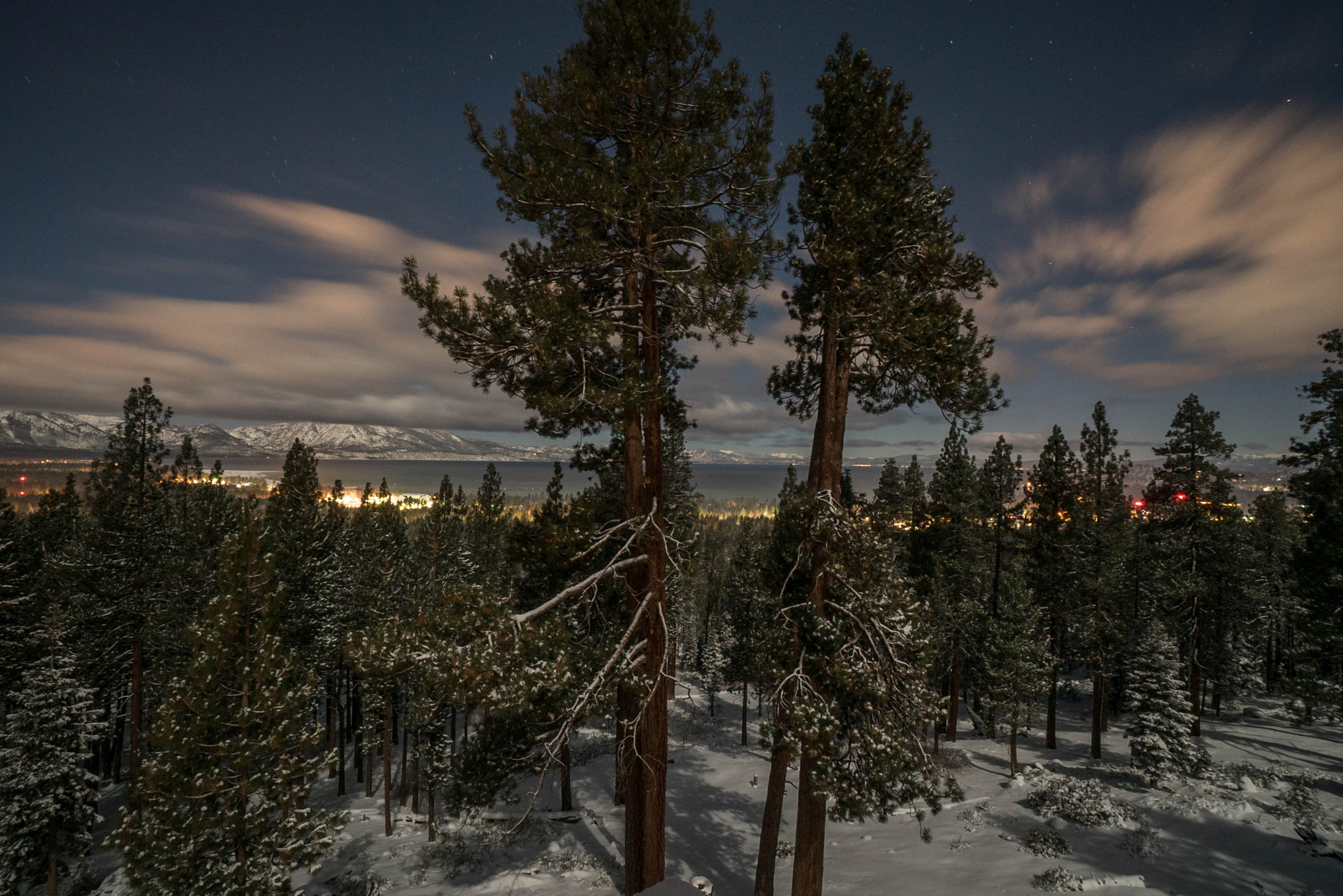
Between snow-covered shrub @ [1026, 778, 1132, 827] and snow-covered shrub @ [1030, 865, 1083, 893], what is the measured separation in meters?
4.72

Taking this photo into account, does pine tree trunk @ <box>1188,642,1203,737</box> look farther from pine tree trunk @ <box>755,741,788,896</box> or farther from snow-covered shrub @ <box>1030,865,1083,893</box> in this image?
pine tree trunk @ <box>755,741,788,896</box>

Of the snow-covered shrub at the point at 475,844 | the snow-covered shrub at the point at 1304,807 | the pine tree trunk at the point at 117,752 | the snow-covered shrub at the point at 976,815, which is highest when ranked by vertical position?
the snow-covered shrub at the point at 1304,807

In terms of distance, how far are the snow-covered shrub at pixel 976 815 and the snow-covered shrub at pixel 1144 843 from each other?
13.4ft

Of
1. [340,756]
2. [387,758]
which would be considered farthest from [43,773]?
[340,756]

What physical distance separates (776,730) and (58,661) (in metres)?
23.9

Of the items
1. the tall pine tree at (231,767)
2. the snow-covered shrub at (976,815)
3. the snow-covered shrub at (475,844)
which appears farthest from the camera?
the snow-covered shrub at (976,815)

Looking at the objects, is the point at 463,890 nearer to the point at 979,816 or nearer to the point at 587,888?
the point at 587,888

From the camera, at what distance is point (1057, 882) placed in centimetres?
1273

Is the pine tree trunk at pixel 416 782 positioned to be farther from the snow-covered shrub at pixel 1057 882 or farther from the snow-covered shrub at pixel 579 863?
the snow-covered shrub at pixel 1057 882

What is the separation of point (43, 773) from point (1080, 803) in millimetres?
34036

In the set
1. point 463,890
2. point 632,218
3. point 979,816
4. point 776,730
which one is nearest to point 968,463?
point 979,816

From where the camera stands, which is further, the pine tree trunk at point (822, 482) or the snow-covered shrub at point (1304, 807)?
the snow-covered shrub at point (1304, 807)

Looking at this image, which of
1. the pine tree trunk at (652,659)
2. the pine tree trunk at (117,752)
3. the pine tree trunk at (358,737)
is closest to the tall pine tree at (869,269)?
the pine tree trunk at (652,659)

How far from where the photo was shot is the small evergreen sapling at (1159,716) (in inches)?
795
